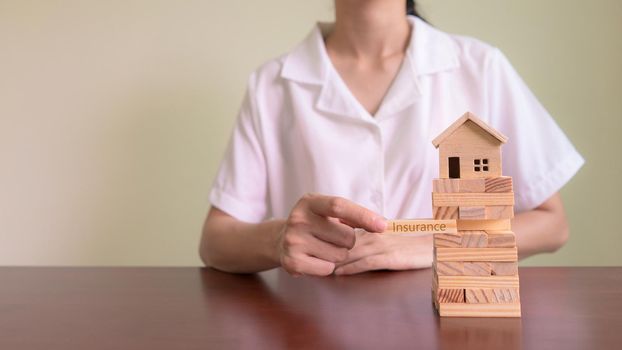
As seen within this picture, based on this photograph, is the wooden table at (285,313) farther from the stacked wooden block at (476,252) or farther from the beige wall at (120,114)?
the beige wall at (120,114)

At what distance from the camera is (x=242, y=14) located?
1.58m

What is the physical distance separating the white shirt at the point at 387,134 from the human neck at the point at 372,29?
0.04 m

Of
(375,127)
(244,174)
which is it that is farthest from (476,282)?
(244,174)

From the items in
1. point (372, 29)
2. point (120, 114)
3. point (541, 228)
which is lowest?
point (541, 228)

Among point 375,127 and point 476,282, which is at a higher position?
point 375,127

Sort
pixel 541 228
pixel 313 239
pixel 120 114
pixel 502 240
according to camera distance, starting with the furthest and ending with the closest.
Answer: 1. pixel 120 114
2. pixel 541 228
3. pixel 313 239
4. pixel 502 240

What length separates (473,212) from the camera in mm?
661

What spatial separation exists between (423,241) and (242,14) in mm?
805

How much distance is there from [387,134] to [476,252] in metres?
0.59

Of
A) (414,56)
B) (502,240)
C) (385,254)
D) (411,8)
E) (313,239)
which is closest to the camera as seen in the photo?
(502,240)

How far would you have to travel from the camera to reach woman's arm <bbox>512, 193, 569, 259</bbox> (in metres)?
1.12

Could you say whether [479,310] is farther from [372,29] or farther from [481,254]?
[372,29]

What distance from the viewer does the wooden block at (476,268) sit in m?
0.66

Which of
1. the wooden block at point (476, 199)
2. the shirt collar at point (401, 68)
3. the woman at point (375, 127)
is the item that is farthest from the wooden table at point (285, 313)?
the shirt collar at point (401, 68)
